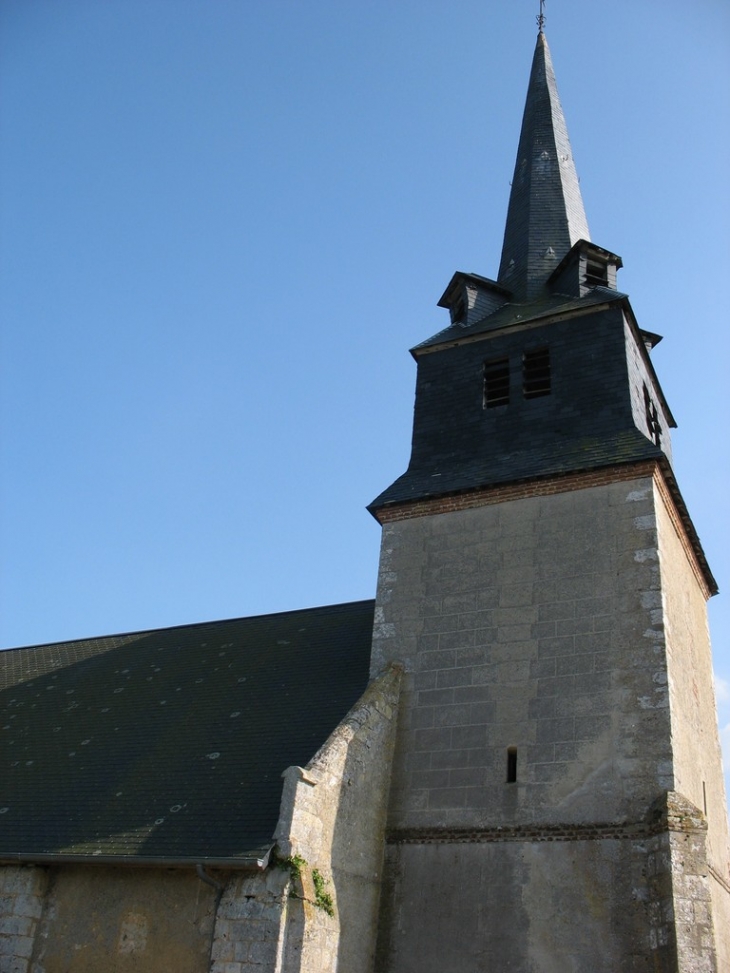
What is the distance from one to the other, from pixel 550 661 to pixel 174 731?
473 centimetres

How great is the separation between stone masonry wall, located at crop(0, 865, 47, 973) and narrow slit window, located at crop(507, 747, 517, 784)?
490cm

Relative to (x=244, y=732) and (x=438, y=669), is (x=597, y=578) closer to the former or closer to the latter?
(x=438, y=669)

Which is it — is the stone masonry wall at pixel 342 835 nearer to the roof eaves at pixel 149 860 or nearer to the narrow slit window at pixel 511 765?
the roof eaves at pixel 149 860

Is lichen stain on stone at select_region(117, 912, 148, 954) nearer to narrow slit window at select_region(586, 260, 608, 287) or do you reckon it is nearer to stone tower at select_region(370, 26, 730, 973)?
stone tower at select_region(370, 26, 730, 973)

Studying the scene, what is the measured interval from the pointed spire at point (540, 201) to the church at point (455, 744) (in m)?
1.11

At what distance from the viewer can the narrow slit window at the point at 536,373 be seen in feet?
42.1

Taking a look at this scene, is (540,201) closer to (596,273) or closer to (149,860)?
(596,273)

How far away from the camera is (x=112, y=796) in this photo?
1030 centimetres

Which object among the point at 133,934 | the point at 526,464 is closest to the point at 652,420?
the point at 526,464

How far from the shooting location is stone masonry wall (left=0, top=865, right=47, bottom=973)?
9047 mm

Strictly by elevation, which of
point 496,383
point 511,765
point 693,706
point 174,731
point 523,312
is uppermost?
point 523,312

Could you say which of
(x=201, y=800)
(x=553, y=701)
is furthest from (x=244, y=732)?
(x=553, y=701)

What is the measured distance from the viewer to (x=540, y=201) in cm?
1625

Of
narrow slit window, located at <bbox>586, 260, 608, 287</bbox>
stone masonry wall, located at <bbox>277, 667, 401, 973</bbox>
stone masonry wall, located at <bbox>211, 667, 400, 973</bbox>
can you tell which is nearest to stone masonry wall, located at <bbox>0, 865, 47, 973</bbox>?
stone masonry wall, located at <bbox>211, 667, 400, 973</bbox>
